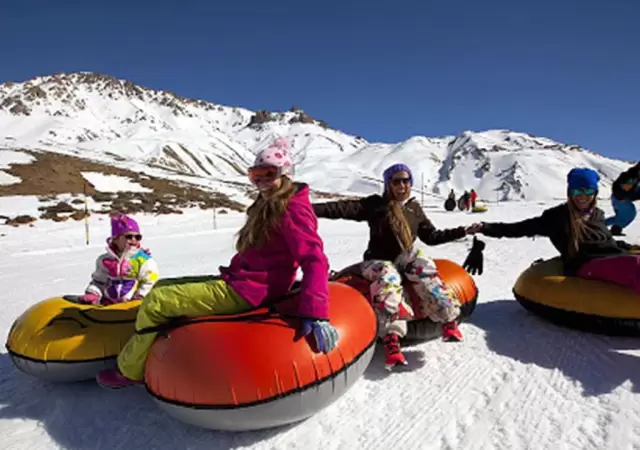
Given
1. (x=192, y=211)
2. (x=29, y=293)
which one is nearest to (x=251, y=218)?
(x=29, y=293)

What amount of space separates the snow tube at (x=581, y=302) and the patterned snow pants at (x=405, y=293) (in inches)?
50.0

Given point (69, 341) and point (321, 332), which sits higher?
point (321, 332)

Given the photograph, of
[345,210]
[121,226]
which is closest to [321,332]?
[345,210]

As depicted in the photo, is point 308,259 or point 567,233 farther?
point 567,233

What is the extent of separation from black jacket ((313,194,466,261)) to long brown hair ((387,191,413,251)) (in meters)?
0.04

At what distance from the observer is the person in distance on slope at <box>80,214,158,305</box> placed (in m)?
4.37

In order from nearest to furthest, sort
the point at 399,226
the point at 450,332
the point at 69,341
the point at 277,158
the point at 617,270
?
the point at 277,158 < the point at 69,341 < the point at 450,332 < the point at 617,270 < the point at 399,226

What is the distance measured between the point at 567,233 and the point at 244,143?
150m

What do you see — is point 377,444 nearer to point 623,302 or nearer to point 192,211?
point 623,302

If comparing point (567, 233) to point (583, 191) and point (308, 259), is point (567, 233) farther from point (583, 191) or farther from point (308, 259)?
point (308, 259)

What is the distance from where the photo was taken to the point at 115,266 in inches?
172

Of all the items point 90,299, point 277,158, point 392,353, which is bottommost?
point 392,353

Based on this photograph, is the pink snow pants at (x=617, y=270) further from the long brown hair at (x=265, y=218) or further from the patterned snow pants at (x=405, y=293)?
the long brown hair at (x=265, y=218)

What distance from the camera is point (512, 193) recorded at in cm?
10856
